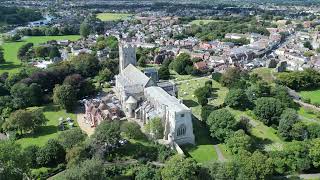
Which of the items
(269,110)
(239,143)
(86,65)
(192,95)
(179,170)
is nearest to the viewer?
(179,170)

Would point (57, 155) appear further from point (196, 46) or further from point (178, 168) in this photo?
point (196, 46)

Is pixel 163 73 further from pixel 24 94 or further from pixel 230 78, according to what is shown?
pixel 24 94

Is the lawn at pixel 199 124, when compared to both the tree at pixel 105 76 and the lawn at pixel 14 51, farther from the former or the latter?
the lawn at pixel 14 51

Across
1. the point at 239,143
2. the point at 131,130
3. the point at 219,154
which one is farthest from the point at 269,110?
the point at 131,130

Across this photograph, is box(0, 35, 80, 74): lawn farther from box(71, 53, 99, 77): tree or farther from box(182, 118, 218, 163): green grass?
box(182, 118, 218, 163): green grass

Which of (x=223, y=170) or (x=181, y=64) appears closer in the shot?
(x=223, y=170)

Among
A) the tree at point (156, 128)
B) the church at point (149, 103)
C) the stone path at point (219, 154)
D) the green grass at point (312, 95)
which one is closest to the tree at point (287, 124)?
the stone path at point (219, 154)

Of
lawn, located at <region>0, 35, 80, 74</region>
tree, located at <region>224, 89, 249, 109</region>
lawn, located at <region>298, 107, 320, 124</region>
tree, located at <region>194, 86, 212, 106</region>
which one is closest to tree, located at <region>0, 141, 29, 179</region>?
tree, located at <region>194, 86, 212, 106</region>
